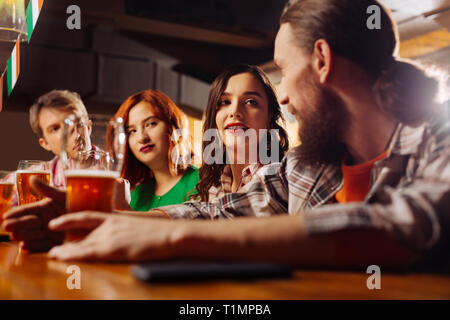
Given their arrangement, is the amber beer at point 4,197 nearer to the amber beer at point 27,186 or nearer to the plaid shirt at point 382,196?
the amber beer at point 27,186

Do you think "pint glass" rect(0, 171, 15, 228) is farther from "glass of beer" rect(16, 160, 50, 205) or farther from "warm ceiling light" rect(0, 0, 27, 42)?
"warm ceiling light" rect(0, 0, 27, 42)

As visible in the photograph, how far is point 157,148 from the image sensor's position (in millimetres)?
2299

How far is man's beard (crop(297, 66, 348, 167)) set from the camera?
1249 mm

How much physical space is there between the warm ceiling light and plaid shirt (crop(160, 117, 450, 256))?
3.07 ft

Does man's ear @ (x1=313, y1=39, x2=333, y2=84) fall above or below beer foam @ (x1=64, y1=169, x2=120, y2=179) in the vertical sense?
above

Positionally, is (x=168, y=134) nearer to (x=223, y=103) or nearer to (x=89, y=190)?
(x=223, y=103)

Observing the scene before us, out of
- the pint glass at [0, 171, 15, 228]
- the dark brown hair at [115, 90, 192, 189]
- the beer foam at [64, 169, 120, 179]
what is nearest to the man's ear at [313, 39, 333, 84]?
the beer foam at [64, 169, 120, 179]

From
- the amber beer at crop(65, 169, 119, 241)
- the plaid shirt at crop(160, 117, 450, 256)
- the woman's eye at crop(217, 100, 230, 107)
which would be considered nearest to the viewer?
the plaid shirt at crop(160, 117, 450, 256)

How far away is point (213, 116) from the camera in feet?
6.46

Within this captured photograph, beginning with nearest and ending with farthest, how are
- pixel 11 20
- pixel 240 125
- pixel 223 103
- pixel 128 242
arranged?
pixel 128 242
pixel 11 20
pixel 240 125
pixel 223 103

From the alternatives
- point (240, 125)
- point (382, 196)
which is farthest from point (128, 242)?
point (240, 125)

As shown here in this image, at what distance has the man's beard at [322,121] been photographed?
1249 millimetres

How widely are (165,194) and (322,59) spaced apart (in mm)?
1315

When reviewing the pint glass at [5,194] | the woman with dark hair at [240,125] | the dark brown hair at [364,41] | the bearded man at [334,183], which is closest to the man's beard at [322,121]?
the bearded man at [334,183]
